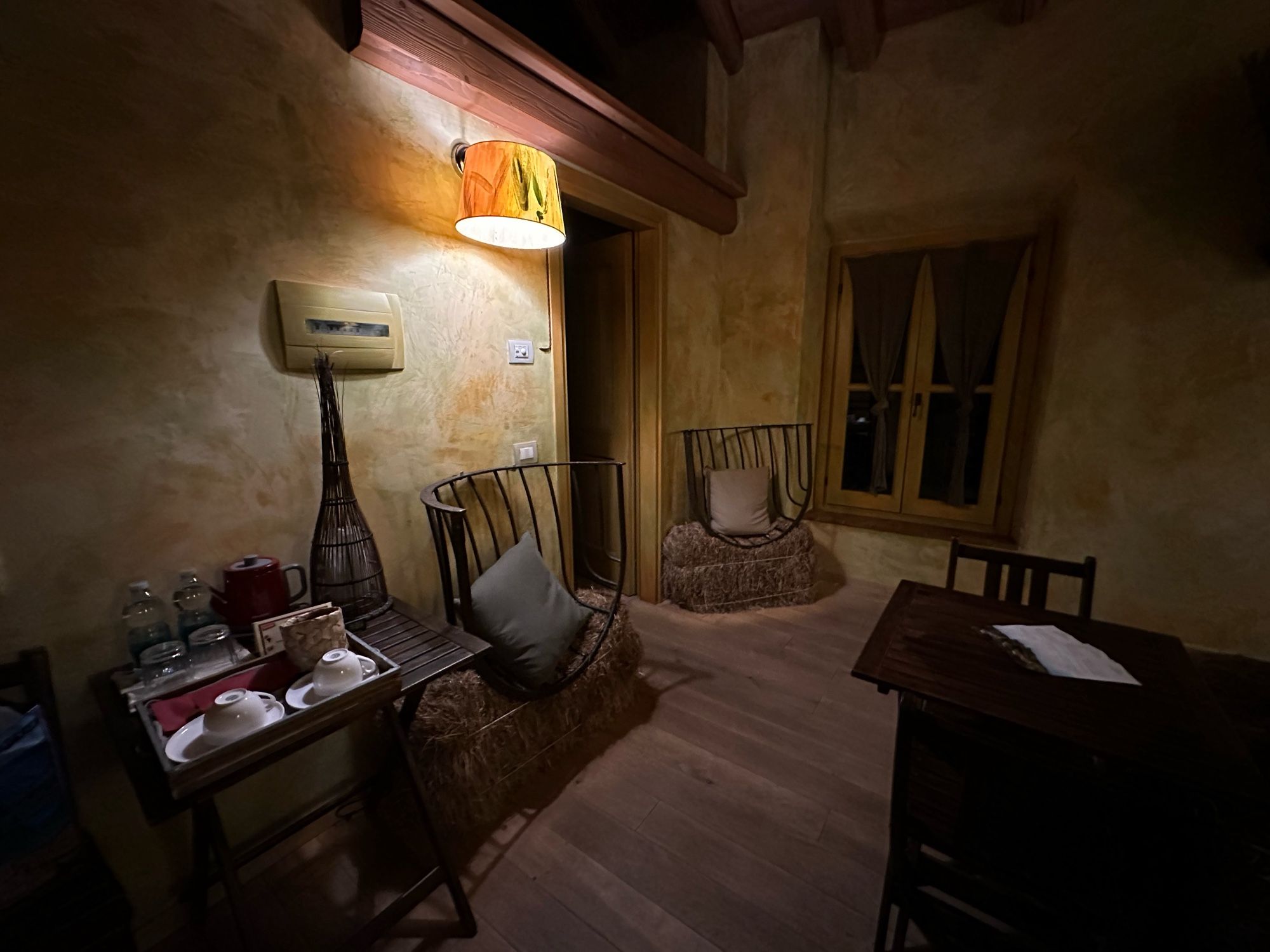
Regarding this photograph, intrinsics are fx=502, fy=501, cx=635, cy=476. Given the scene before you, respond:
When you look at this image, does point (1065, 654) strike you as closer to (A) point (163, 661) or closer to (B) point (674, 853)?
(B) point (674, 853)

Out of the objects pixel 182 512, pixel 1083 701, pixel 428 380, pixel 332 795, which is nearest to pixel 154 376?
pixel 182 512

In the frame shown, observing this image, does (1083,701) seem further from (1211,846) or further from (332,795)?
(332,795)

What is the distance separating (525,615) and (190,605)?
0.86m

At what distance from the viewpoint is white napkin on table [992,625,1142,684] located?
3.94 ft

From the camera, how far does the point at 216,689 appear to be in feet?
3.34

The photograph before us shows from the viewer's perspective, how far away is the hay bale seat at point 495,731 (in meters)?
1.44

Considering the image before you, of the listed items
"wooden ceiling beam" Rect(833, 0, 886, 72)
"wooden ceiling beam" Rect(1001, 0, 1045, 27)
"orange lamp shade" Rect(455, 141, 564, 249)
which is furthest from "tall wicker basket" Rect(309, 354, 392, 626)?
"wooden ceiling beam" Rect(1001, 0, 1045, 27)

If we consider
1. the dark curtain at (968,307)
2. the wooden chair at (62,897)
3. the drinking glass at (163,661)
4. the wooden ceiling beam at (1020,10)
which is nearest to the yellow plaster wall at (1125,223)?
the wooden ceiling beam at (1020,10)

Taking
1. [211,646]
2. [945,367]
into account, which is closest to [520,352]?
[211,646]

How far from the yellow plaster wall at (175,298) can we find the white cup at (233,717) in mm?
498

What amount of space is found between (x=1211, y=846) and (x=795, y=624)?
2.09m

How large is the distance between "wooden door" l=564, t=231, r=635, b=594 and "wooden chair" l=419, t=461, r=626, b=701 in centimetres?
50

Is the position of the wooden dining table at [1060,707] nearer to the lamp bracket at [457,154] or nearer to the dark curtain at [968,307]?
the dark curtain at [968,307]

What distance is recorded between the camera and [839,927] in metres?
1.26
